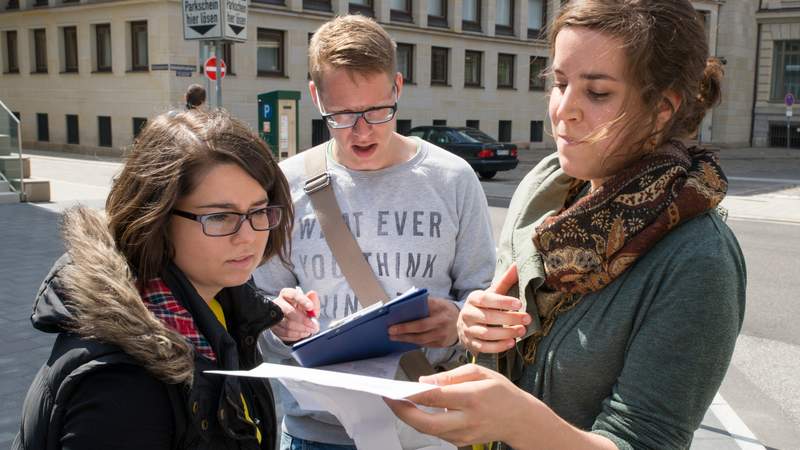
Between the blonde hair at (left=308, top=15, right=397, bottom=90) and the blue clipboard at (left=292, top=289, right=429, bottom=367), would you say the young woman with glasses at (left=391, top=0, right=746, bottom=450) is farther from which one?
the blonde hair at (left=308, top=15, right=397, bottom=90)

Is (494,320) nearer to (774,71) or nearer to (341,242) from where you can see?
(341,242)

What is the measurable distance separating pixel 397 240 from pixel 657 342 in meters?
1.09

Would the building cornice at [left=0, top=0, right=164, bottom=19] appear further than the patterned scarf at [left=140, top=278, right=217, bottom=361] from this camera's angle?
Yes

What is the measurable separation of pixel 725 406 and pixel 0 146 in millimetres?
13274

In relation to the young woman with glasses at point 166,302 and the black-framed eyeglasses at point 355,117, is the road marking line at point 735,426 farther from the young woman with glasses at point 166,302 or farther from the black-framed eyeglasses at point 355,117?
the young woman with glasses at point 166,302

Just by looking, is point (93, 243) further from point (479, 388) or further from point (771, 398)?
point (771, 398)

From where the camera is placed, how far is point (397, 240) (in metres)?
2.28

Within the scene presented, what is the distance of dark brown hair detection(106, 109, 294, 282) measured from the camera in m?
1.54

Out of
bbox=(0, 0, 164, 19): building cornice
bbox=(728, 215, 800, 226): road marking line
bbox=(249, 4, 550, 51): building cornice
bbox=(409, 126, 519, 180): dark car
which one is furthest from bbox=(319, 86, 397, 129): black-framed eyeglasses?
bbox=(0, 0, 164, 19): building cornice

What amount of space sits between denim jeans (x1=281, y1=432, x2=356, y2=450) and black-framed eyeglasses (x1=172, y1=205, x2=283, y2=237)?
78 cm

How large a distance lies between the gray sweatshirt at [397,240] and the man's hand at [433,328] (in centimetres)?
24

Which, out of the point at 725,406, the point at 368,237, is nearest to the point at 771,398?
the point at 725,406

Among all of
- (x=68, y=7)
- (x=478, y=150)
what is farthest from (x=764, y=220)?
(x=68, y=7)

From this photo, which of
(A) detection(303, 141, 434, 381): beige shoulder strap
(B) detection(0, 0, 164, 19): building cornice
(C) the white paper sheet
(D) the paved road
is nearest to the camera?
(C) the white paper sheet
